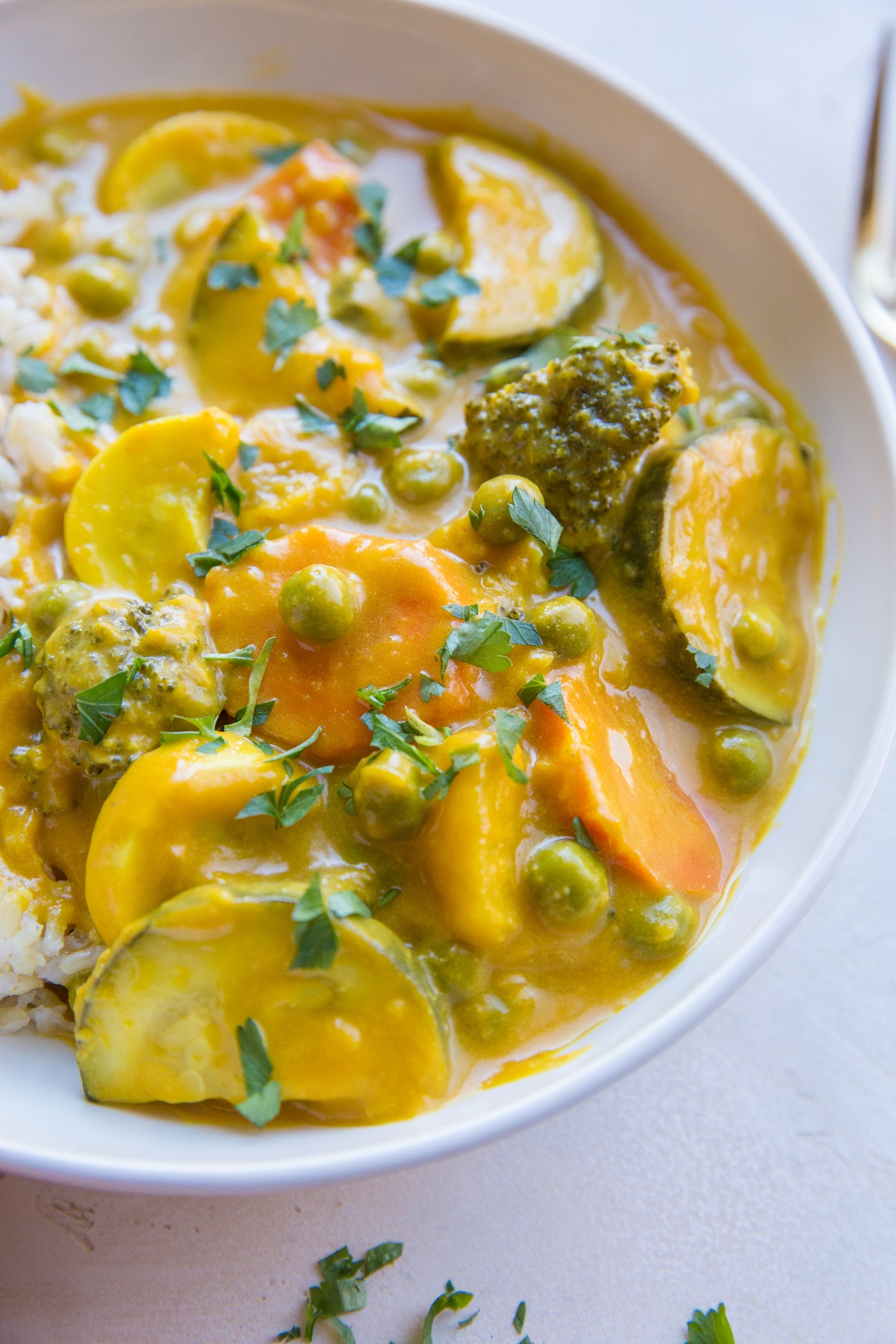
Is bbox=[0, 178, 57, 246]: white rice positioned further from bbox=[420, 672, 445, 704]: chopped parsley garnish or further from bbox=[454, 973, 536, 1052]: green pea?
bbox=[454, 973, 536, 1052]: green pea

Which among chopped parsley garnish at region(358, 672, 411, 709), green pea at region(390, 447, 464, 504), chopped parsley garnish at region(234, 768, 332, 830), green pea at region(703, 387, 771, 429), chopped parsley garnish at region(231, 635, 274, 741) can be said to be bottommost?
chopped parsley garnish at region(234, 768, 332, 830)

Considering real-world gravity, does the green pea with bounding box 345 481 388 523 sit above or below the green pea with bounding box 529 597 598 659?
below

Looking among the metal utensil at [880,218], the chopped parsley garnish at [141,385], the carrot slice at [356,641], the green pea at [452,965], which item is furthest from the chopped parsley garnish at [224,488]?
the metal utensil at [880,218]

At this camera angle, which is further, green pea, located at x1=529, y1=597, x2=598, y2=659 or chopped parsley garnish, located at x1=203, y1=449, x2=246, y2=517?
chopped parsley garnish, located at x1=203, y1=449, x2=246, y2=517

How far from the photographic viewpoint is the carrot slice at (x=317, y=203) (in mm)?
3637

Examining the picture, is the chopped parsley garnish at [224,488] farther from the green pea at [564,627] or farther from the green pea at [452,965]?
the green pea at [452,965]

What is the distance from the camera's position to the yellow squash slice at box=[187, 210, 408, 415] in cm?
329

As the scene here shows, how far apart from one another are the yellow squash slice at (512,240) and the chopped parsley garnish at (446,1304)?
109 inches

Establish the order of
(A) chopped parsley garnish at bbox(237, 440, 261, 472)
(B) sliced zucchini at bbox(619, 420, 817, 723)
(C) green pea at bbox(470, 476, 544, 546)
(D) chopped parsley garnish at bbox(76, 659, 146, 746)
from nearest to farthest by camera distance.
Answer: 1. (D) chopped parsley garnish at bbox(76, 659, 146, 746)
2. (C) green pea at bbox(470, 476, 544, 546)
3. (B) sliced zucchini at bbox(619, 420, 817, 723)
4. (A) chopped parsley garnish at bbox(237, 440, 261, 472)

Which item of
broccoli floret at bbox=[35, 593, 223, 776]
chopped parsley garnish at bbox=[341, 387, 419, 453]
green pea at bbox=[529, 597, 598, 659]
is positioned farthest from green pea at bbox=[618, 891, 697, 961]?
chopped parsley garnish at bbox=[341, 387, 419, 453]

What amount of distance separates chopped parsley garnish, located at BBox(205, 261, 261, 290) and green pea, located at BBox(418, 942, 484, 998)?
2.15m

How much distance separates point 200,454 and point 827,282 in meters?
1.98

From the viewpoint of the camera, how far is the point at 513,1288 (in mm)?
2896

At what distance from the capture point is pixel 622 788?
2.79 meters
